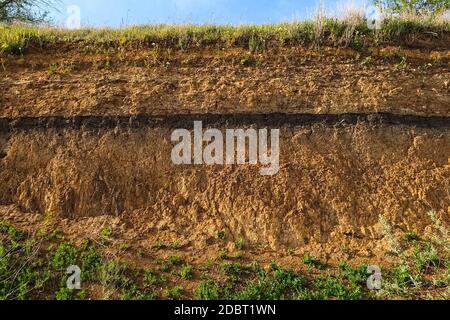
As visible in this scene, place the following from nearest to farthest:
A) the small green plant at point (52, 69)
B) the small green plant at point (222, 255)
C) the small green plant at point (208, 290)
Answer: the small green plant at point (208, 290) → the small green plant at point (222, 255) → the small green plant at point (52, 69)

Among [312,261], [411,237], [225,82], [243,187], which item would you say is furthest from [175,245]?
[225,82]

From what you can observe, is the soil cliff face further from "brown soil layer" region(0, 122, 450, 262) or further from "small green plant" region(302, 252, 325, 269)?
"small green plant" region(302, 252, 325, 269)

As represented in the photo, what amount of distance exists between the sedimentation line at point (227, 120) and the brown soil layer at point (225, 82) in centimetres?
10

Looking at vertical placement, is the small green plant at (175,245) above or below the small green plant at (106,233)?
below

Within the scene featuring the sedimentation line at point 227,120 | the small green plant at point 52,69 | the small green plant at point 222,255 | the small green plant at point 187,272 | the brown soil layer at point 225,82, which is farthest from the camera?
the small green plant at point 52,69

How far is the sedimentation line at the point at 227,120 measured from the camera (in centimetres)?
787

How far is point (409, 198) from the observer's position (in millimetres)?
7094

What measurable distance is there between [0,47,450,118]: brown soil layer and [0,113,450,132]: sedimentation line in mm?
95

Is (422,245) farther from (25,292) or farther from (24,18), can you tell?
(24,18)

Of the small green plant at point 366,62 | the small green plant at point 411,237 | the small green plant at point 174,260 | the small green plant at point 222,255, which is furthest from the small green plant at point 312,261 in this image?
the small green plant at point 366,62

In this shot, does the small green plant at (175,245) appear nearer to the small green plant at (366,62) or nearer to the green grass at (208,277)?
the green grass at (208,277)

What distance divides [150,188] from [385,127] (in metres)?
3.50

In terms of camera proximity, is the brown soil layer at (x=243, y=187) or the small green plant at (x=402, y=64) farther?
the small green plant at (x=402, y=64)

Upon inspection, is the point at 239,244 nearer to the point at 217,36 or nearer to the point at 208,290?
the point at 208,290
